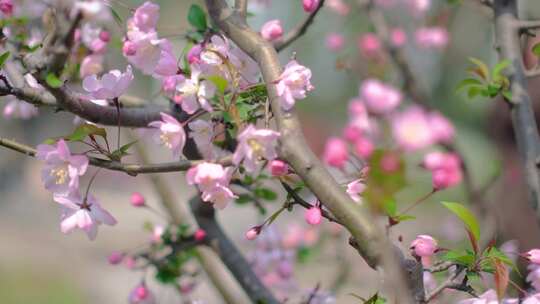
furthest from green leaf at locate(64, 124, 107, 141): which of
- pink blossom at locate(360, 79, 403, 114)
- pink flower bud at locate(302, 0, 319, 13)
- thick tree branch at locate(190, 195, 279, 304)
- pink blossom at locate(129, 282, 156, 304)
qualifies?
pink blossom at locate(360, 79, 403, 114)

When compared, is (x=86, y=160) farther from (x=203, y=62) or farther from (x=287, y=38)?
(x=287, y=38)

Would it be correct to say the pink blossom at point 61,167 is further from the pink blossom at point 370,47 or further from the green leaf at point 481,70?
the pink blossom at point 370,47

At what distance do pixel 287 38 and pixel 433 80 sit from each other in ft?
33.0

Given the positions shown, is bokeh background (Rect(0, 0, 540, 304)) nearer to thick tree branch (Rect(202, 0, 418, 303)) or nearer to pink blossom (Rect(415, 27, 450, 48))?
pink blossom (Rect(415, 27, 450, 48))

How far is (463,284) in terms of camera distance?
3.28 feet

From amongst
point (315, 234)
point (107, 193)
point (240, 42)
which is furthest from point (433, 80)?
point (240, 42)

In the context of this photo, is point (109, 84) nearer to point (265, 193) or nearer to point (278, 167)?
point (278, 167)

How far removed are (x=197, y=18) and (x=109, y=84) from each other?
0.28 m

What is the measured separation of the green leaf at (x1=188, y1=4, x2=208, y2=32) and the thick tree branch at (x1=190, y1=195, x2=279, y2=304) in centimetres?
41

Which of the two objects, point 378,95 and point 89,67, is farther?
point 378,95

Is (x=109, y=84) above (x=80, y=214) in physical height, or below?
above

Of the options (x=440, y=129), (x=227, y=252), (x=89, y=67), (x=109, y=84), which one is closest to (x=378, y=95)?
(x=440, y=129)

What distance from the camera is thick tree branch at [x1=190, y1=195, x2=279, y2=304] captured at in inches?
61.5

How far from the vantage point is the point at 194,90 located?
1.03 metres
